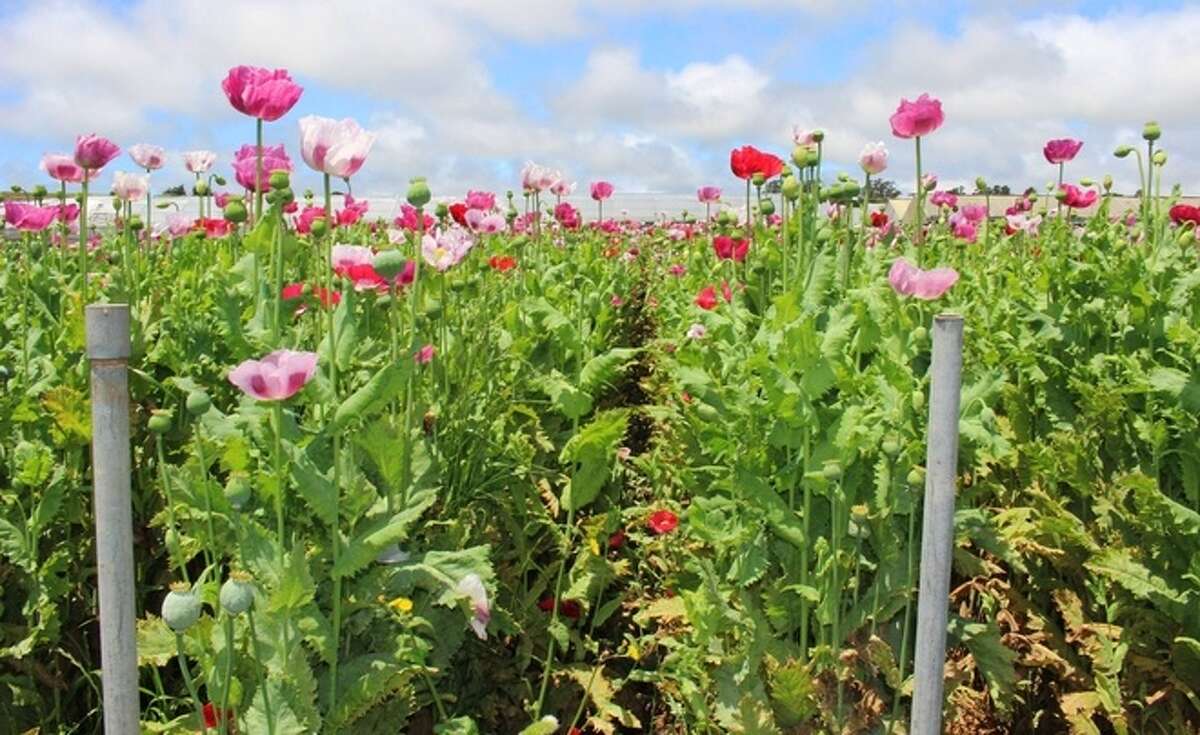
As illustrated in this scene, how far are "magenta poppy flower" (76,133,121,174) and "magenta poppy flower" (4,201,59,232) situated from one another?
2.16 feet

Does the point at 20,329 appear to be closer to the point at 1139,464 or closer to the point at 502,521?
the point at 502,521

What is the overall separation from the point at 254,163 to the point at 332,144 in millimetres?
417

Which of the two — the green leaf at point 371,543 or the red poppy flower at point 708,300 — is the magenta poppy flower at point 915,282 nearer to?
the red poppy flower at point 708,300

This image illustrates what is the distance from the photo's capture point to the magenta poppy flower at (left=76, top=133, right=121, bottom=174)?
2.63 meters

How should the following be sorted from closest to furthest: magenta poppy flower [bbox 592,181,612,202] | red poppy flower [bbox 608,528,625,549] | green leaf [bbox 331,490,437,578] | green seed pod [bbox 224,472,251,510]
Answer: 1. green seed pod [bbox 224,472,251,510]
2. green leaf [bbox 331,490,437,578]
3. red poppy flower [bbox 608,528,625,549]
4. magenta poppy flower [bbox 592,181,612,202]

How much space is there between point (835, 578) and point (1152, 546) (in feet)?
2.72

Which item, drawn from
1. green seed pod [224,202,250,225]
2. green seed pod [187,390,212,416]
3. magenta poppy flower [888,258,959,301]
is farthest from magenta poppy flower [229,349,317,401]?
magenta poppy flower [888,258,959,301]

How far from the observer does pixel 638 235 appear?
40.7ft

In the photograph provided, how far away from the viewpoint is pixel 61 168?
306cm

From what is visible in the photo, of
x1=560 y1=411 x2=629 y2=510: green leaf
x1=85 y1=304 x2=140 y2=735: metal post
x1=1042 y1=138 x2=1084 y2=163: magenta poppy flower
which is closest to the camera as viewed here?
x1=85 y1=304 x2=140 y2=735: metal post

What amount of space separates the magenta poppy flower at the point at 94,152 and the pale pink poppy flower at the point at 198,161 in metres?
0.81

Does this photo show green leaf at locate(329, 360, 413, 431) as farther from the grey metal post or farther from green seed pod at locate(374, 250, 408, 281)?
the grey metal post

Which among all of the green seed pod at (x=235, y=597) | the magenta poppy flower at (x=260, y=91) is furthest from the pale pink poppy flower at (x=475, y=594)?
the magenta poppy flower at (x=260, y=91)

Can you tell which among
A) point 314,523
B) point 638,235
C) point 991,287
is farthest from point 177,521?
point 638,235
